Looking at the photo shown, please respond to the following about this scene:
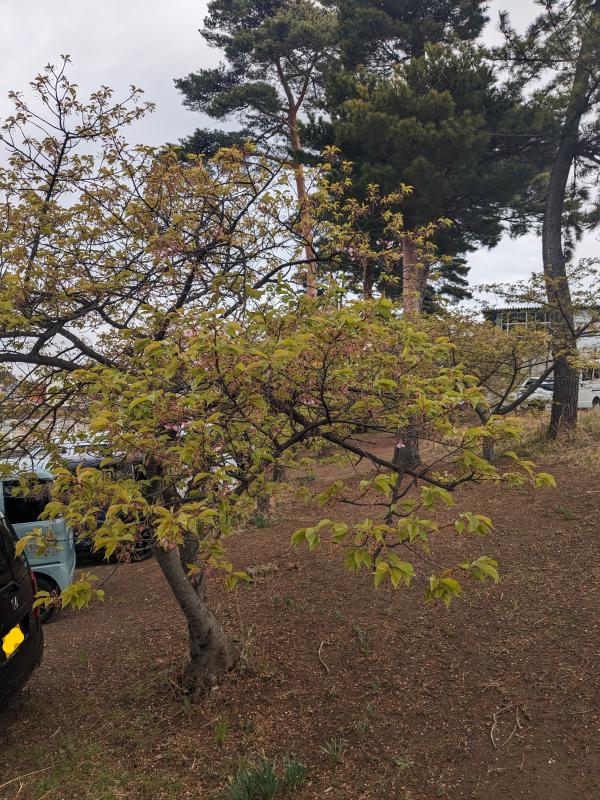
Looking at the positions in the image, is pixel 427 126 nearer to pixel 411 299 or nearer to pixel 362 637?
pixel 411 299

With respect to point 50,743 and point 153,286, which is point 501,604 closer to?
point 50,743

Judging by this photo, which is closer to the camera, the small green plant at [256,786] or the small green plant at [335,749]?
the small green plant at [256,786]

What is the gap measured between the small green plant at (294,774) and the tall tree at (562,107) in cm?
711

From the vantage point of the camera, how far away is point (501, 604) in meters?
4.43

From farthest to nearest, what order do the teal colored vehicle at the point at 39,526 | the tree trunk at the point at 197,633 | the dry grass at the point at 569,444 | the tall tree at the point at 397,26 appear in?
the tall tree at the point at 397,26 → the dry grass at the point at 569,444 → the teal colored vehicle at the point at 39,526 → the tree trunk at the point at 197,633

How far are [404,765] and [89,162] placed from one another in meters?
5.04

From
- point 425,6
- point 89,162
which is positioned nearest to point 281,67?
point 425,6

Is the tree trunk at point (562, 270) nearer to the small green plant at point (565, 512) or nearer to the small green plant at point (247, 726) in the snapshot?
the small green plant at point (565, 512)


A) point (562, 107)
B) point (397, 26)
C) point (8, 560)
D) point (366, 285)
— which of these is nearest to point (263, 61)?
point (397, 26)

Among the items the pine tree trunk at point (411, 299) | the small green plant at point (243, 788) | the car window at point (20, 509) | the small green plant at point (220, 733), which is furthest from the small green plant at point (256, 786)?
the pine tree trunk at point (411, 299)

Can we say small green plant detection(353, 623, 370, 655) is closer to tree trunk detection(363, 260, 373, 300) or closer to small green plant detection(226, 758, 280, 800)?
small green plant detection(226, 758, 280, 800)

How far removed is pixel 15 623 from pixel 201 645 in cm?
122

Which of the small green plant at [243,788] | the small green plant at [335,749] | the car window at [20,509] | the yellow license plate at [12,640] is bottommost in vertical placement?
the small green plant at [335,749]

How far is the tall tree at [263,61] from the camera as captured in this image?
41.9 feet
